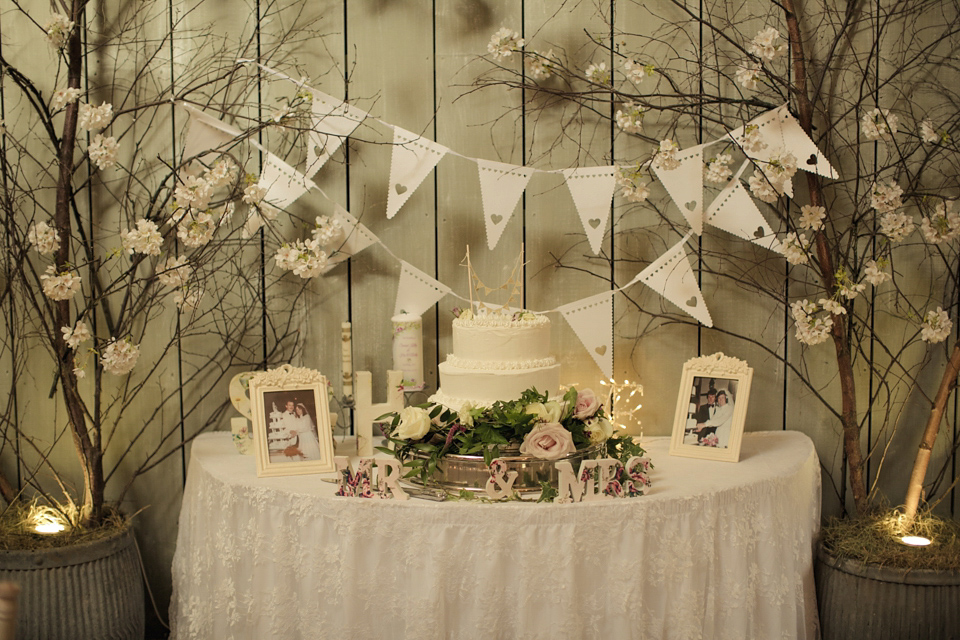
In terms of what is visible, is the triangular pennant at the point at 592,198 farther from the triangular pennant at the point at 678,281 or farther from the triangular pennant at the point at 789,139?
the triangular pennant at the point at 789,139

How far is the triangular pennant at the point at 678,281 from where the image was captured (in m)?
2.49

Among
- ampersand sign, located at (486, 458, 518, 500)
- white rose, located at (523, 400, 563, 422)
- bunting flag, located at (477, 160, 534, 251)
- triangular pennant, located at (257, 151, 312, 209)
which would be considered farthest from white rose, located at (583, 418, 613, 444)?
triangular pennant, located at (257, 151, 312, 209)

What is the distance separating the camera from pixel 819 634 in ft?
7.66

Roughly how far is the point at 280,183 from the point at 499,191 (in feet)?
2.12

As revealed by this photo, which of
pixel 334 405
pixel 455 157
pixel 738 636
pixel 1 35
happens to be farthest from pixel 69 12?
pixel 738 636

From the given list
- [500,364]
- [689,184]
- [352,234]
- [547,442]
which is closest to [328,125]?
[352,234]

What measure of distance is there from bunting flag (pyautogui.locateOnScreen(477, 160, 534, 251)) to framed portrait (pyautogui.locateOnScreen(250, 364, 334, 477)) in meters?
0.67

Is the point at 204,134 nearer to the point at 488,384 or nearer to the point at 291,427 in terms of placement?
the point at 291,427

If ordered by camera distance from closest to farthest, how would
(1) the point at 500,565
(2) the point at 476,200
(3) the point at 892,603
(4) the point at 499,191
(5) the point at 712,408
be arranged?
(1) the point at 500,565 < (3) the point at 892,603 < (5) the point at 712,408 < (4) the point at 499,191 < (2) the point at 476,200

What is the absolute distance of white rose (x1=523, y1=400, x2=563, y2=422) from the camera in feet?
6.67

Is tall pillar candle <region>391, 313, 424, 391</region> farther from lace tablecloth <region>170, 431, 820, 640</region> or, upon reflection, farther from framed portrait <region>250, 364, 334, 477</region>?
lace tablecloth <region>170, 431, 820, 640</region>

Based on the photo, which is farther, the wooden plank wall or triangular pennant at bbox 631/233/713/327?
the wooden plank wall

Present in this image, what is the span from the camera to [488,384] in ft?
7.07

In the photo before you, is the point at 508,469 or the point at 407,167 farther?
the point at 407,167
